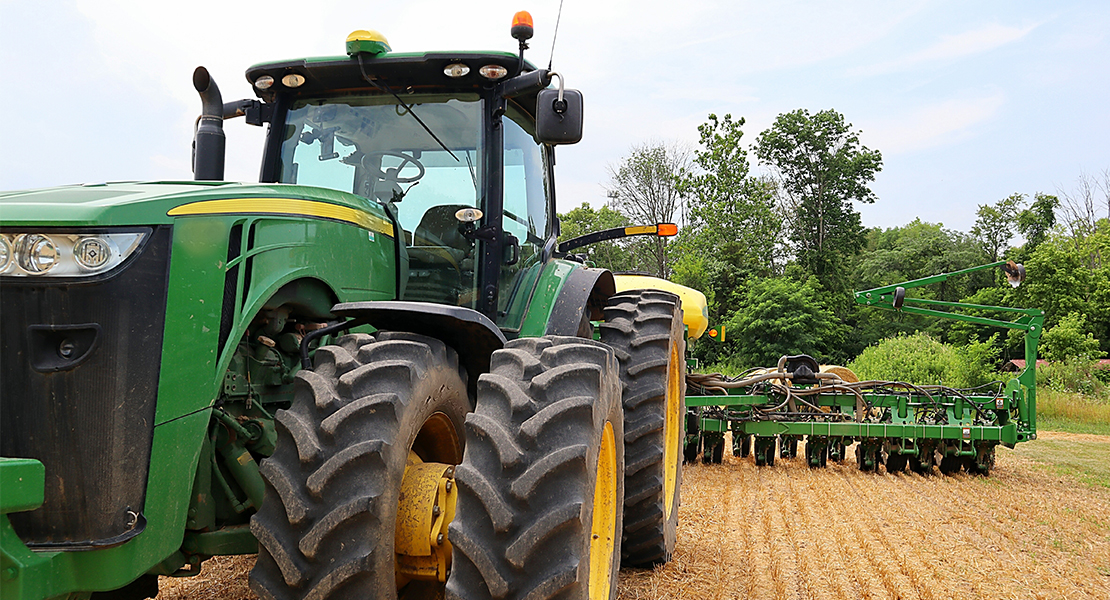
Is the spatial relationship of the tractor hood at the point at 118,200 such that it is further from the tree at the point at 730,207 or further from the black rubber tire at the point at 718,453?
the tree at the point at 730,207

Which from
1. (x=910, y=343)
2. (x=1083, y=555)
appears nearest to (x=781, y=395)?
(x=1083, y=555)

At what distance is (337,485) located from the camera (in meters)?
2.44

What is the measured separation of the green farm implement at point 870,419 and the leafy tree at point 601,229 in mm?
23670

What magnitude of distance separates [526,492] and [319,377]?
0.73 m

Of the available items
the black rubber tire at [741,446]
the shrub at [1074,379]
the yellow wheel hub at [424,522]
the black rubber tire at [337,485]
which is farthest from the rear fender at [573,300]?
the shrub at [1074,379]

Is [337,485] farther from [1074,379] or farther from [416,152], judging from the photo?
[1074,379]

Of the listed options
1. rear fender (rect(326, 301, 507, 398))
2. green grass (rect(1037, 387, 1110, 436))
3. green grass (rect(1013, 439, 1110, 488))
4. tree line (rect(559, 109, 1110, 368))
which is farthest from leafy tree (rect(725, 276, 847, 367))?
rear fender (rect(326, 301, 507, 398))

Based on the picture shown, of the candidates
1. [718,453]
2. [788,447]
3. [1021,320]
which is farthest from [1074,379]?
[718,453]

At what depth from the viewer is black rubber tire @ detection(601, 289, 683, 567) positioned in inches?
171

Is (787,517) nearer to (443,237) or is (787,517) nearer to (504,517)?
(443,237)

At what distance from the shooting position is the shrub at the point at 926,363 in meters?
23.3

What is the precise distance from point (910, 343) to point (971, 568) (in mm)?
25119

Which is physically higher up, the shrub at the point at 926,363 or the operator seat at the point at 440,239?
the operator seat at the point at 440,239

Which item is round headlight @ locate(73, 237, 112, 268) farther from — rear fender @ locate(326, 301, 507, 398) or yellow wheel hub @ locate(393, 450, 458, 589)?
yellow wheel hub @ locate(393, 450, 458, 589)
